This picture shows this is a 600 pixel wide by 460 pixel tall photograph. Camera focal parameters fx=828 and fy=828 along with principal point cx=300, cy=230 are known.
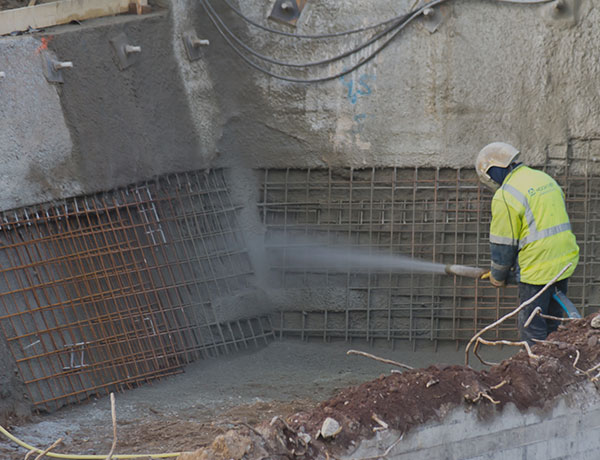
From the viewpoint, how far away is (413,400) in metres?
3.86

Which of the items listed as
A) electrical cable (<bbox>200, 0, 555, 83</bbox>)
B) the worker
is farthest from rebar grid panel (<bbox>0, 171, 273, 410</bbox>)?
the worker

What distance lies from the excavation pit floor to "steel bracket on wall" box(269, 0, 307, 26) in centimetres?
302

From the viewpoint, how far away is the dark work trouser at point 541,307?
5.56 m

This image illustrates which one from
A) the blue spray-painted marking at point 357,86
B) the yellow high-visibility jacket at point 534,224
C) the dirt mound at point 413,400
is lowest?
the dirt mound at point 413,400

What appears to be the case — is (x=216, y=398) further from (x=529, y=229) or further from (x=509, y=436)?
(x=509, y=436)

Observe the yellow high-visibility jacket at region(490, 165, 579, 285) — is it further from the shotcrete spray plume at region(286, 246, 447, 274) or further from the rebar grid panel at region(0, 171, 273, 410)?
the rebar grid panel at region(0, 171, 273, 410)

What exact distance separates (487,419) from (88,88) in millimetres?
4358

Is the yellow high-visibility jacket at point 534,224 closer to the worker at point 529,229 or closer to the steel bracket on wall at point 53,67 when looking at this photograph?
the worker at point 529,229


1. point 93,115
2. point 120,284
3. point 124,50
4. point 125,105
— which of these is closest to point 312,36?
point 124,50

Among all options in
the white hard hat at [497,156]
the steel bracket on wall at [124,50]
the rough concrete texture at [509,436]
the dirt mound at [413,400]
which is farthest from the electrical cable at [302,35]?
the rough concrete texture at [509,436]

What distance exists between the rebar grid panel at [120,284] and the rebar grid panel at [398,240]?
21.1 inches

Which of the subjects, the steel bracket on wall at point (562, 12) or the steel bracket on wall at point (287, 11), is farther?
the steel bracket on wall at point (287, 11)

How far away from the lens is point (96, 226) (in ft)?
22.3

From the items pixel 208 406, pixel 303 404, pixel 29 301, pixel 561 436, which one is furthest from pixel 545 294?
pixel 29 301
